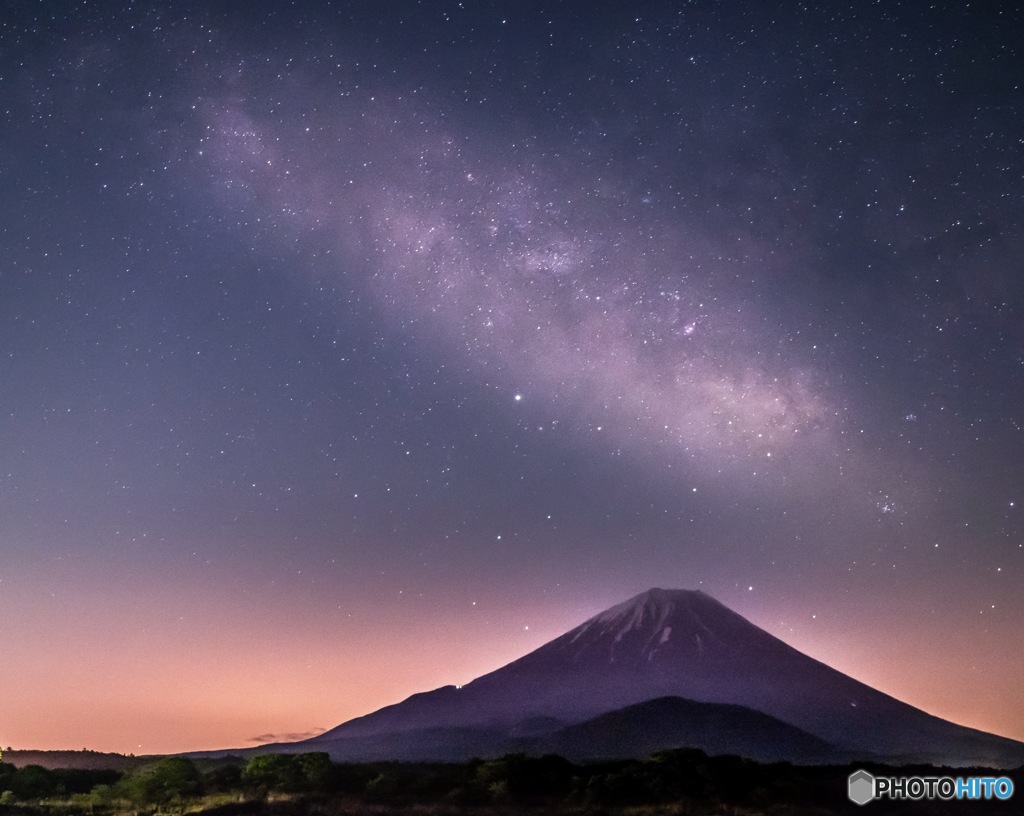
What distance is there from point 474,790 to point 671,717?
135571 mm

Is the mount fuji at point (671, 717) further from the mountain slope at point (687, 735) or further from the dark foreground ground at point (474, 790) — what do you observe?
the dark foreground ground at point (474, 790)

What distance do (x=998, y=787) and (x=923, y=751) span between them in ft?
467

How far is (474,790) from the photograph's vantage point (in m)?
34.0

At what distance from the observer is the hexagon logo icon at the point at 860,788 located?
3006 centimetres

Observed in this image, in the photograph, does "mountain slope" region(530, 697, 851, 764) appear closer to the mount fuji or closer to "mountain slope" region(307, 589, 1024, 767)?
the mount fuji

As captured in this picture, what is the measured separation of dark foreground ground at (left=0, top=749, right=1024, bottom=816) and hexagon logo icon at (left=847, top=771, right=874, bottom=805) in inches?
16.6

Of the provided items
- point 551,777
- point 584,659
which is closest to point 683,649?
point 584,659

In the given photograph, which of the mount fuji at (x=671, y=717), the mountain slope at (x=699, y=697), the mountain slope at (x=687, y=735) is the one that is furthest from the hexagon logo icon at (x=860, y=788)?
the mountain slope at (x=699, y=697)

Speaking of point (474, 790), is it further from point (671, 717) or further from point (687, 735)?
point (671, 717)

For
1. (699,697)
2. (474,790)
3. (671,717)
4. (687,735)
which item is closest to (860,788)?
(474,790)

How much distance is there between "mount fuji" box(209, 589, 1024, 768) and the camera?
14800 cm

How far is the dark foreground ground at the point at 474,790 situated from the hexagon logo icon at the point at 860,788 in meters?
0.42

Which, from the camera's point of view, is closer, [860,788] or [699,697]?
[860,788]

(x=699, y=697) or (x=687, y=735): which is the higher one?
(x=699, y=697)
